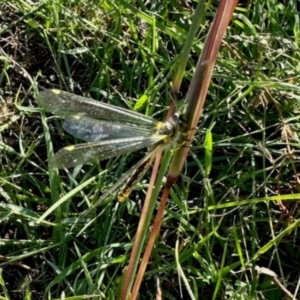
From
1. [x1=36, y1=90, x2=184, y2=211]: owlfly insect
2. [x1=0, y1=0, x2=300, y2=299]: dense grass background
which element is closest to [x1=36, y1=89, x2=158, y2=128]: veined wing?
[x1=36, y1=90, x2=184, y2=211]: owlfly insect

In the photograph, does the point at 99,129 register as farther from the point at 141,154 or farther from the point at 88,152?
the point at 141,154

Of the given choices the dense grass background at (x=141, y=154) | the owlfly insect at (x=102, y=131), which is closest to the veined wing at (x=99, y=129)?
the owlfly insect at (x=102, y=131)

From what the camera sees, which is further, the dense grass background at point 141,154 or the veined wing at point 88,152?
the dense grass background at point 141,154

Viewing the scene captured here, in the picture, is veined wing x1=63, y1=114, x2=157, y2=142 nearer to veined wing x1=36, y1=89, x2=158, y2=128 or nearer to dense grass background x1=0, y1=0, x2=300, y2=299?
veined wing x1=36, y1=89, x2=158, y2=128

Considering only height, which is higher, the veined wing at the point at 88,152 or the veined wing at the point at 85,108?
the veined wing at the point at 85,108

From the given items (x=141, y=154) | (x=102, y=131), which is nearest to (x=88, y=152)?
(x=102, y=131)

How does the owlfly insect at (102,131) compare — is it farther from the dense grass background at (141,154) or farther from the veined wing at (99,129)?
the dense grass background at (141,154)
